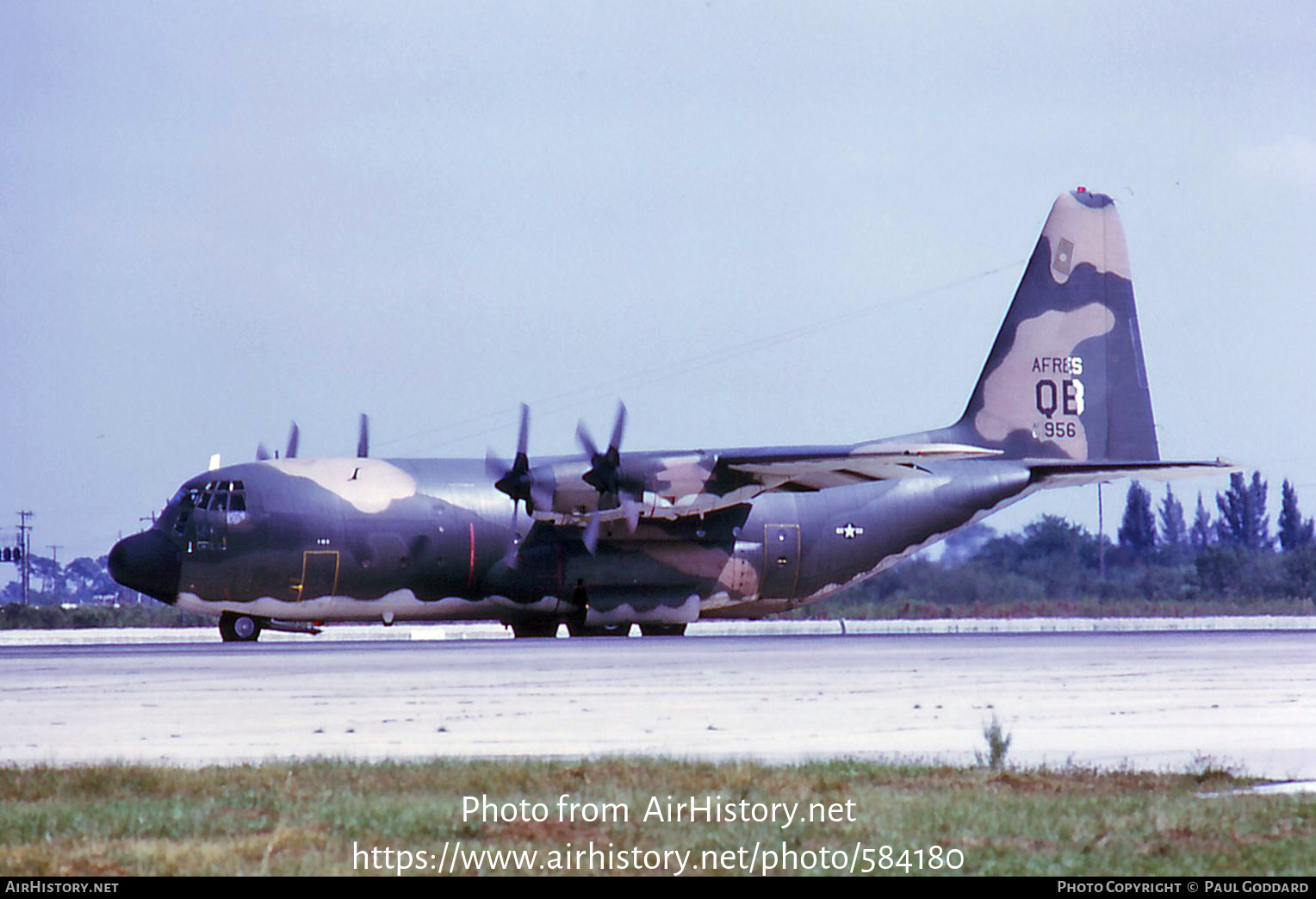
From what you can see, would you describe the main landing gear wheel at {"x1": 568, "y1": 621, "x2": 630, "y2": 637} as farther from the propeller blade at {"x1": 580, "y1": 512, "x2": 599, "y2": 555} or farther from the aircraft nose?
the aircraft nose

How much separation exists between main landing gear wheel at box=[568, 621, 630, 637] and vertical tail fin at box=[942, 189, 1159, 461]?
9848 mm

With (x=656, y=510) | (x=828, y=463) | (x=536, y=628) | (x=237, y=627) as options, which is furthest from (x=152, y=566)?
(x=828, y=463)

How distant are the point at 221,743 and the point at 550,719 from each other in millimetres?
3250

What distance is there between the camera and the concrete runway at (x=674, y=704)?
13086 millimetres

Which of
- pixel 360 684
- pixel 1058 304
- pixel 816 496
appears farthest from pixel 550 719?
pixel 1058 304

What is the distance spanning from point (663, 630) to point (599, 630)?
5.04 ft

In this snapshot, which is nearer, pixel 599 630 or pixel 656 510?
pixel 656 510

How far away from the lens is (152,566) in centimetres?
3216

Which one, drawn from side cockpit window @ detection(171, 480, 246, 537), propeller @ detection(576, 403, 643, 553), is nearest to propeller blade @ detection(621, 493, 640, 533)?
propeller @ detection(576, 403, 643, 553)

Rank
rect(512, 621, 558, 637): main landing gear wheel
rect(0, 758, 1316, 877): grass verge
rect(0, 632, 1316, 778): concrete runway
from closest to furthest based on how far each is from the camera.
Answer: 1. rect(0, 758, 1316, 877): grass verge
2. rect(0, 632, 1316, 778): concrete runway
3. rect(512, 621, 558, 637): main landing gear wheel

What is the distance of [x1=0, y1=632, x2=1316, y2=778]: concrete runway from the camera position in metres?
13.1

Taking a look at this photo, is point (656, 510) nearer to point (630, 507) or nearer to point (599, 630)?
point (630, 507)

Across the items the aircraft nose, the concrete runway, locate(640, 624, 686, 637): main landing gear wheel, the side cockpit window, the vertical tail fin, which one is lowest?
locate(640, 624, 686, 637): main landing gear wheel

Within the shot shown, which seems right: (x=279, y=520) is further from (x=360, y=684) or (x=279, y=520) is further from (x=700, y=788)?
(x=700, y=788)
